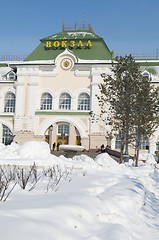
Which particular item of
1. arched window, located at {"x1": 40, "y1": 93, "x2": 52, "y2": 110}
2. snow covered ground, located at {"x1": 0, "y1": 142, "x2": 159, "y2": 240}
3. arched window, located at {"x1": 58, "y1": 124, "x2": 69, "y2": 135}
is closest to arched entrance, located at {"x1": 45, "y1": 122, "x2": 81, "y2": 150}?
arched window, located at {"x1": 58, "y1": 124, "x2": 69, "y2": 135}

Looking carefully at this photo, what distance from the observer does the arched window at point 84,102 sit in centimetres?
3906

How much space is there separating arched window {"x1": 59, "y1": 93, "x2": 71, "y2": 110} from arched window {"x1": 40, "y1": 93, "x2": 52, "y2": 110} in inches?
59.1

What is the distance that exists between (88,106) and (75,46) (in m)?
8.64

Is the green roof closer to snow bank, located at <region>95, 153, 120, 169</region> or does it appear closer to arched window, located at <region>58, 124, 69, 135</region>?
arched window, located at <region>58, 124, 69, 135</region>

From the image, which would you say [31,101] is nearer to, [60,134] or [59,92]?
[59,92]

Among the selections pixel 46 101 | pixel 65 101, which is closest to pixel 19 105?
pixel 46 101

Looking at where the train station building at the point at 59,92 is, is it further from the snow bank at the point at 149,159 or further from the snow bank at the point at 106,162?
the snow bank at the point at 106,162

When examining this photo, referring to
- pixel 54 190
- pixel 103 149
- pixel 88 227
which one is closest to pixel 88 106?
pixel 103 149

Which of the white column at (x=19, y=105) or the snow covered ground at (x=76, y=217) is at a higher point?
the white column at (x=19, y=105)

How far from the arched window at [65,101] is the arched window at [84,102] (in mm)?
1388

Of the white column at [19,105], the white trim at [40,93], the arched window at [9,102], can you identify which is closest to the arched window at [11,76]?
the arched window at [9,102]

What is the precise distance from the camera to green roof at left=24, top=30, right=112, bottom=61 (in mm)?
39562

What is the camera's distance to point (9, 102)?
136 ft

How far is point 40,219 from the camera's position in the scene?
3902 mm
